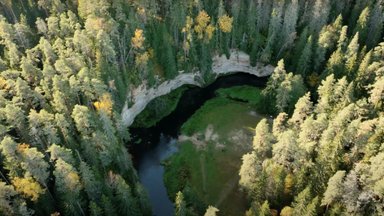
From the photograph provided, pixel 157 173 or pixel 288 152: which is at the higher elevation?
pixel 288 152

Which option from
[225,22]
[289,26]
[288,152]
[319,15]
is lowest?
[288,152]

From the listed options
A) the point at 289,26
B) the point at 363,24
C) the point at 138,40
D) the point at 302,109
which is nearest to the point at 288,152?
the point at 302,109

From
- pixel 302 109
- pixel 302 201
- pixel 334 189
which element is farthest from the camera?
pixel 302 109

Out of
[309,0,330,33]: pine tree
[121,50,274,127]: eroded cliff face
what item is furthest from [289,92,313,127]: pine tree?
[309,0,330,33]: pine tree

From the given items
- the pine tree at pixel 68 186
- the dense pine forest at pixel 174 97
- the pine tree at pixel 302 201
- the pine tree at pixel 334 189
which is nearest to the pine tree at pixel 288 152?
the dense pine forest at pixel 174 97

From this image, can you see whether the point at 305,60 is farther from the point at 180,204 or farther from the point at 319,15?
the point at 180,204

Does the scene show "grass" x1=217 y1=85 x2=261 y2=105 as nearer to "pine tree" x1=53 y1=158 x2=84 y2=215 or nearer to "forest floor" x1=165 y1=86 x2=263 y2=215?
"forest floor" x1=165 y1=86 x2=263 y2=215
